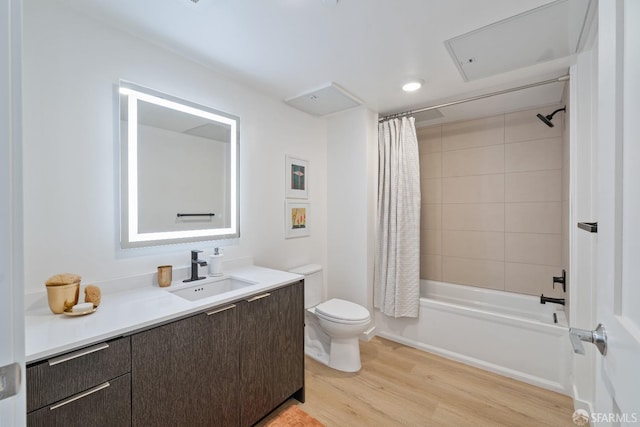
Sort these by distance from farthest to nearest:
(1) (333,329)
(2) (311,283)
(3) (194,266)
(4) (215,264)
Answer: (2) (311,283)
(1) (333,329)
(4) (215,264)
(3) (194,266)

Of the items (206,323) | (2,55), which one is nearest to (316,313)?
(206,323)

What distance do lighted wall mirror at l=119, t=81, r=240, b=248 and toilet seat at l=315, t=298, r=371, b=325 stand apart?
3.22 feet

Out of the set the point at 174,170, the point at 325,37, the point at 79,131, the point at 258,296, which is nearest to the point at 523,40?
the point at 325,37

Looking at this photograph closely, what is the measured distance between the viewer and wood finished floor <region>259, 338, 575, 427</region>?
1.77m

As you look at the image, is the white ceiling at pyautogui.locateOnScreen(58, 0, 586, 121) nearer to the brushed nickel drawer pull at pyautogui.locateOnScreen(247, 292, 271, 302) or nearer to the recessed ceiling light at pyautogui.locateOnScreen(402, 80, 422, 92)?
the recessed ceiling light at pyautogui.locateOnScreen(402, 80, 422, 92)

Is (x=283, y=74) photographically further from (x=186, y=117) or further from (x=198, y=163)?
(x=198, y=163)

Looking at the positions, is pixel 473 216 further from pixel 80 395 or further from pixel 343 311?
pixel 80 395

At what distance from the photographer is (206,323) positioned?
1.36 metres

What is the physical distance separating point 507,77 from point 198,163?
7.99ft

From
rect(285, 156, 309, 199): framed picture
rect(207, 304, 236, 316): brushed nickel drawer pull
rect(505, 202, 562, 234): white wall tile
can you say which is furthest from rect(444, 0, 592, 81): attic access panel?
rect(207, 304, 236, 316): brushed nickel drawer pull

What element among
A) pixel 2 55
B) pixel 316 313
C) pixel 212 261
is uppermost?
pixel 2 55

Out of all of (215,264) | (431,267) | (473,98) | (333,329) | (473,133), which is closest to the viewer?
(215,264)

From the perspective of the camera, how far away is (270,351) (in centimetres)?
169

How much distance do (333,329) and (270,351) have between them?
0.71 meters
